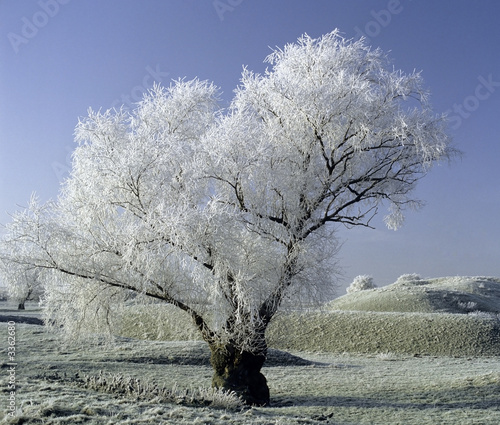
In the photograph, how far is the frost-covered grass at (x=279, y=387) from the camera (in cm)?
965

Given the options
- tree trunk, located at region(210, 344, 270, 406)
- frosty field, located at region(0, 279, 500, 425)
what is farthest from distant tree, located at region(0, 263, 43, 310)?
tree trunk, located at region(210, 344, 270, 406)

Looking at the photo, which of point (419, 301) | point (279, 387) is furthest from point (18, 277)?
point (419, 301)

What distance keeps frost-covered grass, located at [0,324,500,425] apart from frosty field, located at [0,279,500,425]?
0.04 m

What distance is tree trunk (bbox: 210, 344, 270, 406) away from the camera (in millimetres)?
14086

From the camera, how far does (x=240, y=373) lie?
46.7 feet

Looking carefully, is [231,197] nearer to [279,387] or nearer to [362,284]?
[279,387]

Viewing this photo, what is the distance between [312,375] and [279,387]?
2.90 meters

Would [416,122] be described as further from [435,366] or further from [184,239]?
[435,366]

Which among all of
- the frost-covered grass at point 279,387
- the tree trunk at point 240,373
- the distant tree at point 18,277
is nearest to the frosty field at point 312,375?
the frost-covered grass at point 279,387

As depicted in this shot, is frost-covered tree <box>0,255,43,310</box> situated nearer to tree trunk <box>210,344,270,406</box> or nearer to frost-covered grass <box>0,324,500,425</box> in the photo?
frost-covered grass <box>0,324,500,425</box>

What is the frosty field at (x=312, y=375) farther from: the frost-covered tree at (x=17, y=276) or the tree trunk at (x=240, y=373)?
the frost-covered tree at (x=17, y=276)

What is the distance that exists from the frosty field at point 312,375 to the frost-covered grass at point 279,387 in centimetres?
4

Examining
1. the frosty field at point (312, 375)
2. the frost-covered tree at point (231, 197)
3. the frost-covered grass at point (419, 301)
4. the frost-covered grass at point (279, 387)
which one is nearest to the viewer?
the frost-covered grass at point (279, 387)

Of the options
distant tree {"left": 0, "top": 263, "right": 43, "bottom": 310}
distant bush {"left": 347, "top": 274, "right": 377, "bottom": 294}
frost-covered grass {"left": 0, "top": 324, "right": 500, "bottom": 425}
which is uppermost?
distant bush {"left": 347, "top": 274, "right": 377, "bottom": 294}
